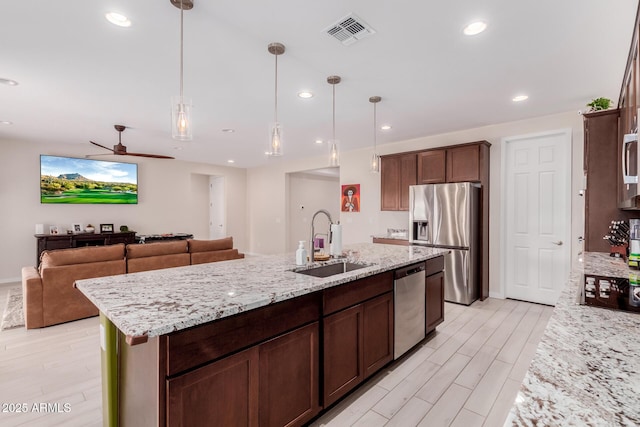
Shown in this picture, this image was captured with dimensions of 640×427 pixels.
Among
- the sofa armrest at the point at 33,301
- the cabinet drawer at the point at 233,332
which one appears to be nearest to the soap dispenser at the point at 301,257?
the cabinet drawer at the point at 233,332

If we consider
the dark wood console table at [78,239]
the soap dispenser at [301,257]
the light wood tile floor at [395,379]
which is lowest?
the light wood tile floor at [395,379]

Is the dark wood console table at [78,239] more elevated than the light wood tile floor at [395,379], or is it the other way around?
the dark wood console table at [78,239]

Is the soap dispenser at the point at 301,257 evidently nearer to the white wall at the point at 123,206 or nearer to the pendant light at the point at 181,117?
the pendant light at the point at 181,117

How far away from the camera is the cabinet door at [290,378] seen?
5.12 ft

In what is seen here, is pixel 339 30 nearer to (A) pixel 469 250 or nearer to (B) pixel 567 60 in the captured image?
(B) pixel 567 60

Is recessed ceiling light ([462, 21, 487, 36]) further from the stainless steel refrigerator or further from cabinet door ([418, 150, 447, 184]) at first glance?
cabinet door ([418, 150, 447, 184])

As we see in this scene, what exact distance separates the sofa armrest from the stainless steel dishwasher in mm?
3823

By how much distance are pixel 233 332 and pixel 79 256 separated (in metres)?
3.34

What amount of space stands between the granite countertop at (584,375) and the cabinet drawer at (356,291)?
3.68ft

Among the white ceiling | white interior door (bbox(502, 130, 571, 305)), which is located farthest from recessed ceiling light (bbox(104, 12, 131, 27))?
white interior door (bbox(502, 130, 571, 305))

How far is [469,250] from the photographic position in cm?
425

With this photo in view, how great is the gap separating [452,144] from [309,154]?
3138 mm

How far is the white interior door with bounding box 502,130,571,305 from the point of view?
13.4ft

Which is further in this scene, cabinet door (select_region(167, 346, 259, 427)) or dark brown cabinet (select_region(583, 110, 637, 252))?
dark brown cabinet (select_region(583, 110, 637, 252))
